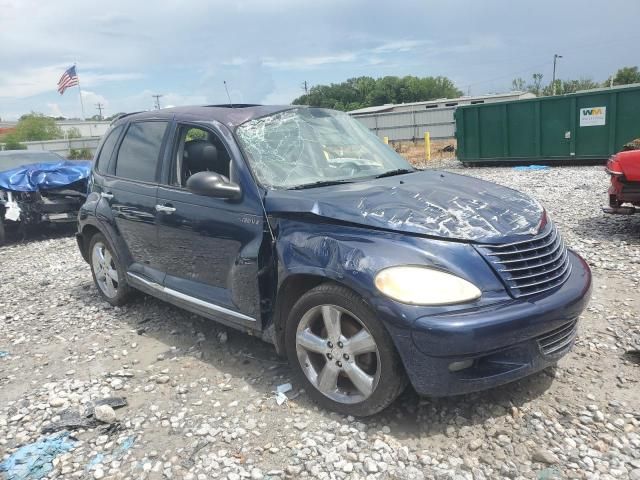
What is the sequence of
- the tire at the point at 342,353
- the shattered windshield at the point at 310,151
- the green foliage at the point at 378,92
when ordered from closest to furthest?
1. the tire at the point at 342,353
2. the shattered windshield at the point at 310,151
3. the green foliage at the point at 378,92

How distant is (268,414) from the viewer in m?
3.22

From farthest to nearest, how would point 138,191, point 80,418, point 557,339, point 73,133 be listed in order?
point 73,133 < point 138,191 < point 80,418 < point 557,339

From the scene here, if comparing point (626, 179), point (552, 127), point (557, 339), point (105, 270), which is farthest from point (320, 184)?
point (552, 127)

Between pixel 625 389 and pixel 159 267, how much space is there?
3551 mm

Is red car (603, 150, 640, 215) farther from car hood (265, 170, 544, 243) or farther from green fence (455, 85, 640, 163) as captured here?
green fence (455, 85, 640, 163)

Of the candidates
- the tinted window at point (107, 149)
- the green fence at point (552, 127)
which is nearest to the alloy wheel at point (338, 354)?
the tinted window at point (107, 149)

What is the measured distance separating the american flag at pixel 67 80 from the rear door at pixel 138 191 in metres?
35.8

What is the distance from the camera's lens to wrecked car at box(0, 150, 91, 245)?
9.14 m

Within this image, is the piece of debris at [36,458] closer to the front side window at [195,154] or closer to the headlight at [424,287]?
the front side window at [195,154]

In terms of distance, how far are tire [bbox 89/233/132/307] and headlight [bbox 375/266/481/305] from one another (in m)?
3.19

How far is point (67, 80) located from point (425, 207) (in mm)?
39608

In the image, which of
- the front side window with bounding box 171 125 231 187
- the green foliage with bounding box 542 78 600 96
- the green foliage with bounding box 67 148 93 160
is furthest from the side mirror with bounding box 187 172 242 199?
the green foliage with bounding box 542 78 600 96

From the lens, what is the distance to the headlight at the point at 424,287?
8.64 feet

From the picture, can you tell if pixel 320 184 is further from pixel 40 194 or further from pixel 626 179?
pixel 40 194
